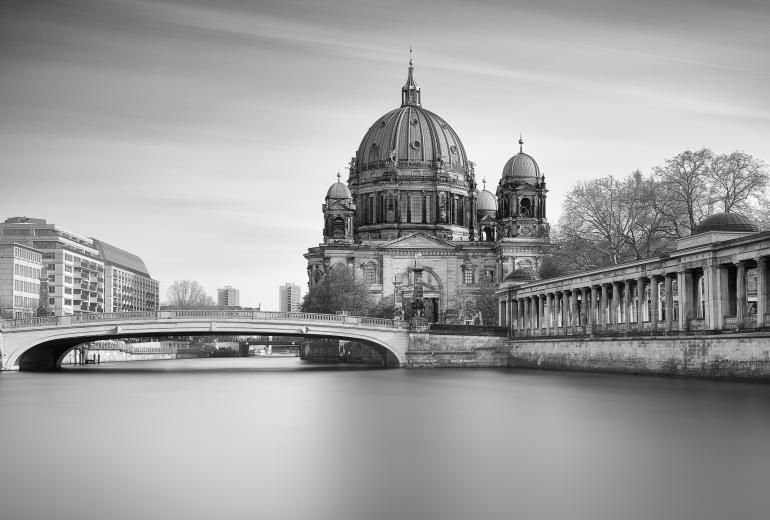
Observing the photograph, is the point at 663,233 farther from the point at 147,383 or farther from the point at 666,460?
the point at 666,460

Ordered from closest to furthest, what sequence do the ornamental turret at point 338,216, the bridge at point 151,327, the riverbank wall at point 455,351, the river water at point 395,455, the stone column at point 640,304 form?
the river water at point 395,455, the stone column at point 640,304, the bridge at point 151,327, the riverbank wall at point 455,351, the ornamental turret at point 338,216

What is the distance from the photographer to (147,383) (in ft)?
170

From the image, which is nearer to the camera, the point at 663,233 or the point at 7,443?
the point at 7,443

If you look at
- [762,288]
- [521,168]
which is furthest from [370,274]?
[762,288]

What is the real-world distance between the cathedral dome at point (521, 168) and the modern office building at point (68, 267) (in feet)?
171

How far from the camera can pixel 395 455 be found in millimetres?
22359

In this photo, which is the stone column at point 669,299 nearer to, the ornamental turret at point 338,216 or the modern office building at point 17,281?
the modern office building at point 17,281

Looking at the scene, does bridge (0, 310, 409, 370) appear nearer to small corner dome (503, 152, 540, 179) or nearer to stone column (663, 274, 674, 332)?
stone column (663, 274, 674, 332)

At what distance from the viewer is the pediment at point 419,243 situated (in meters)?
A: 114

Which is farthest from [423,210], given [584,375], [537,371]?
[584,375]

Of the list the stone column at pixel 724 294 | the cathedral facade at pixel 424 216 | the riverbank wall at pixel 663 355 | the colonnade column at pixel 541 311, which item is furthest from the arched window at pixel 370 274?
the stone column at pixel 724 294

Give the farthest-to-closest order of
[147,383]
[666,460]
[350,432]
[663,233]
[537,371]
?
[663,233] → [537,371] → [147,383] → [350,432] → [666,460]

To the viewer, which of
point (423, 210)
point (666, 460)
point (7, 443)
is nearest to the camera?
point (666, 460)

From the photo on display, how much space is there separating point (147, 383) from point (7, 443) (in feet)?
89.0
